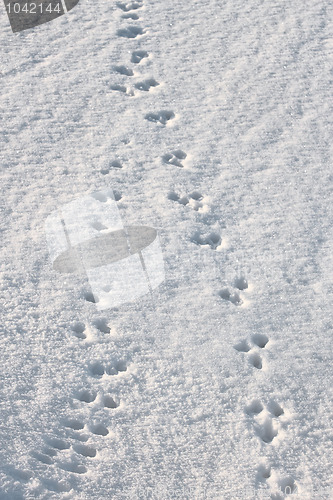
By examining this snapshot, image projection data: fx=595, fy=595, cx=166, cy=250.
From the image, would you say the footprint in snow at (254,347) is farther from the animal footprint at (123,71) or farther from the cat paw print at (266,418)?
the animal footprint at (123,71)

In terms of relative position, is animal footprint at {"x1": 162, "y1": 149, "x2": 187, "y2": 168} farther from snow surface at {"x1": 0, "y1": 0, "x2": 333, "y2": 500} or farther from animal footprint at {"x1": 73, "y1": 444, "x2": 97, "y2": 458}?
animal footprint at {"x1": 73, "y1": 444, "x2": 97, "y2": 458}

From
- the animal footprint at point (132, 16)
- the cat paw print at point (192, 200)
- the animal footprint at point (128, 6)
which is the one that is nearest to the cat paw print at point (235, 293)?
the cat paw print at point (192, 200)

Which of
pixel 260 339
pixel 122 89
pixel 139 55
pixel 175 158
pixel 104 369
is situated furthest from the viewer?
pixel 139 55

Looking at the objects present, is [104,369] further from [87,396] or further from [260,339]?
[260,339]

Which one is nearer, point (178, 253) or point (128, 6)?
point (178, 253)

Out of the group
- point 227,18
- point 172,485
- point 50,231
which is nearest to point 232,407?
point 172,485

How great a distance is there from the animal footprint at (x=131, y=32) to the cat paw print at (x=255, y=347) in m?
2.20

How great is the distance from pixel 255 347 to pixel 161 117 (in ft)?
4.94

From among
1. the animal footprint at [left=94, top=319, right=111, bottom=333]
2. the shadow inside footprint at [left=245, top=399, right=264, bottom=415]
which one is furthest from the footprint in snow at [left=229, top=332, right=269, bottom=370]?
the animal footprint at [left=94, top=319, right=111, bottom=333]

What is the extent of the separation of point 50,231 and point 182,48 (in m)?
1.59

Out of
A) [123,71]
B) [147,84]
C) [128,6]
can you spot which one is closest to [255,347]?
[147,84]

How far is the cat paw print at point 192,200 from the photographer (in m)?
→ 3.06

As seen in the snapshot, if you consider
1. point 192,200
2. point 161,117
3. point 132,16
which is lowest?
point 192,200

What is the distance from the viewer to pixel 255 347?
261 centimetres
